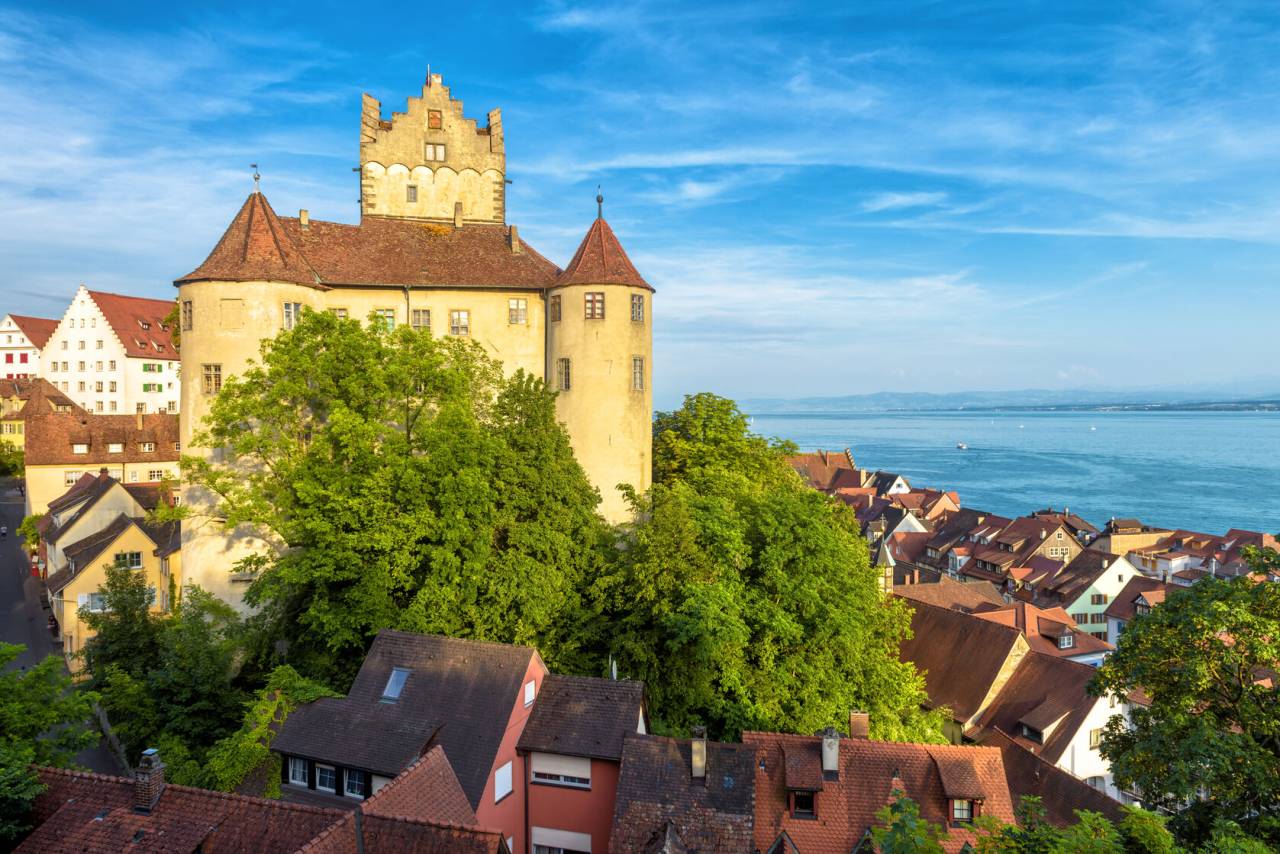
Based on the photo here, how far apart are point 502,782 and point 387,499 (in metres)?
9.66

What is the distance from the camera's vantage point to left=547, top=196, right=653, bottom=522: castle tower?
3188 centimetres

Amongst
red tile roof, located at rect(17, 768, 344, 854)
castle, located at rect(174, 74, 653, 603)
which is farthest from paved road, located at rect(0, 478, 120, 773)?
red tile roof, located at rect(17, 768, 344, 854)

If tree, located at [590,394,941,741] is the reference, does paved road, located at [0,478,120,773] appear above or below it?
below

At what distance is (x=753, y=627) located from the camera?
26844 mm

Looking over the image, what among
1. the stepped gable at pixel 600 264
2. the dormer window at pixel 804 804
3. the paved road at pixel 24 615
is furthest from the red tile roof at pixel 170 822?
the stepped gable at pixel 600 264

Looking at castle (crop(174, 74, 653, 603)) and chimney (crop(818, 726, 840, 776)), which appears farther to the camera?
castle (crop(174, 74, 653, 603))

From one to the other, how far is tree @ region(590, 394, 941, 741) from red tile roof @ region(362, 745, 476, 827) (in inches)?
396

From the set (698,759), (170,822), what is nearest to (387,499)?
(698,759)

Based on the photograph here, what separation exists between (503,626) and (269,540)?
10.3m

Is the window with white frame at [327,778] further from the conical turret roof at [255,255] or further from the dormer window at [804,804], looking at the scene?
the conical turret roof at [255,255]

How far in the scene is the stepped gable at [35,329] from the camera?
96562 millimetres

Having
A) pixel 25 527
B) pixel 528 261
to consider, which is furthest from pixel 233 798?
pixel 25 527

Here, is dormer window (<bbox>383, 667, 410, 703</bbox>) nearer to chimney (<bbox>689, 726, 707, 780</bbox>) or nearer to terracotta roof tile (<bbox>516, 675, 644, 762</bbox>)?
terracotta roof tile (<bbox>516, 675, 644, 762</bbox>)

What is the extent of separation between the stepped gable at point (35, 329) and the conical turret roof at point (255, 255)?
83.3 meters
